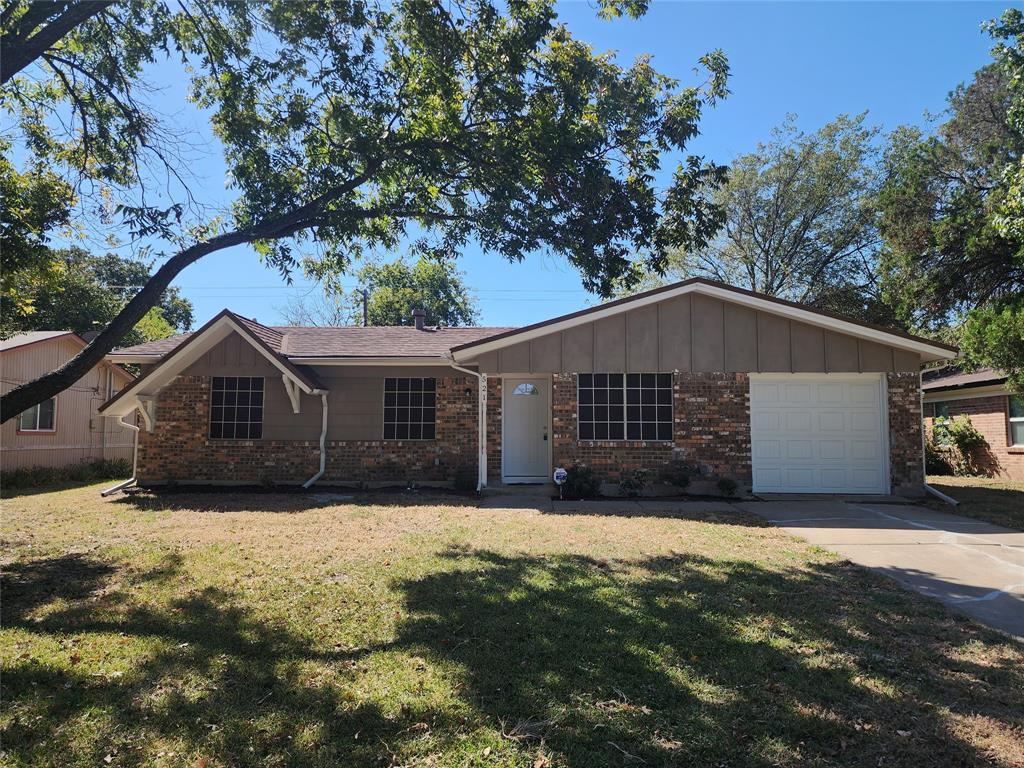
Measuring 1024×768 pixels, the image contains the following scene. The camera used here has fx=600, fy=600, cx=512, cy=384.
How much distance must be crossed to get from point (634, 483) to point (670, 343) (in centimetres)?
286

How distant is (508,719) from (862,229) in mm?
28776

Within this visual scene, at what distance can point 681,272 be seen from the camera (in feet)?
97.7

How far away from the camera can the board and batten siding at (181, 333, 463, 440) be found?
13586mm

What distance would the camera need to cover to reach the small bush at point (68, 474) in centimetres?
1477

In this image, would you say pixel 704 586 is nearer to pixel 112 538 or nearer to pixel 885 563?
pixel 885 563

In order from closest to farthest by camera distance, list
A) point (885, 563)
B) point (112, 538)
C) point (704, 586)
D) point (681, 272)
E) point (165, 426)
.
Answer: point (704, 586) < point (885, 563) < point (112, 538) < point (165, 426) < point (681, 272)

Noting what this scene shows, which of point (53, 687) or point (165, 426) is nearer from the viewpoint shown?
point (53, 687)

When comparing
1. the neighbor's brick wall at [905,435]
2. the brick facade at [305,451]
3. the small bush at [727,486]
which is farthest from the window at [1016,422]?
the brick facade at [305,451]

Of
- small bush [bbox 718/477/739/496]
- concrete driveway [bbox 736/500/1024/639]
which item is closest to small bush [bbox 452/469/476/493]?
small bush [bbox 718/477/739/496]

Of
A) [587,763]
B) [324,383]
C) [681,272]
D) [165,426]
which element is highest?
[681,272]

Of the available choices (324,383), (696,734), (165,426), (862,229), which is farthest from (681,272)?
(696,734)

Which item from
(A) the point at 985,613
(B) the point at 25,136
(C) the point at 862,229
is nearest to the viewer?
(A) the point at 985,613

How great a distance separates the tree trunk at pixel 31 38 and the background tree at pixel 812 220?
2360cm

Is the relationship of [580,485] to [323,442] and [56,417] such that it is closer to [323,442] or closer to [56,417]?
[323,442]
